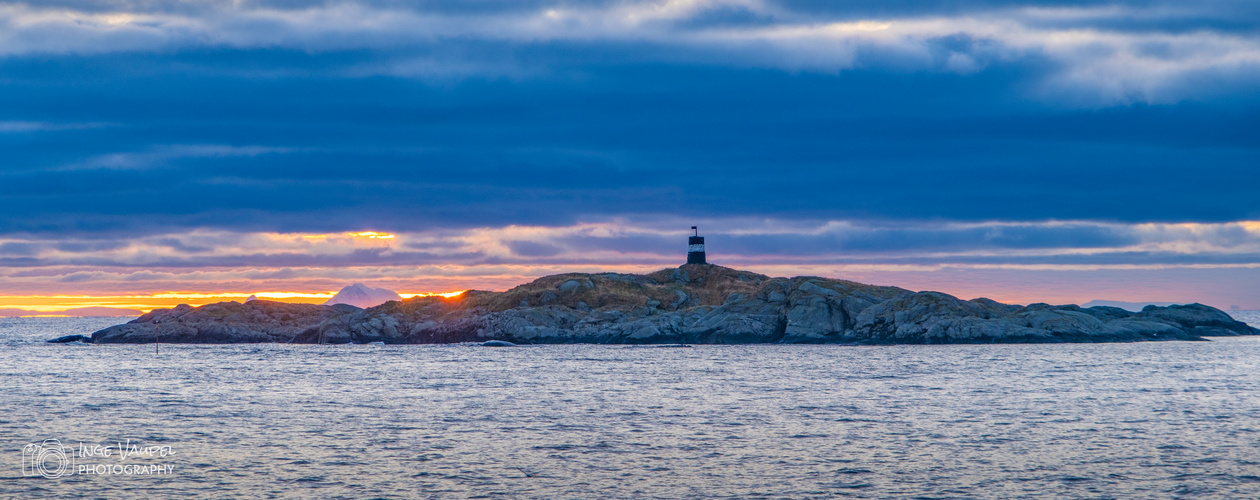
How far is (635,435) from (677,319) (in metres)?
112

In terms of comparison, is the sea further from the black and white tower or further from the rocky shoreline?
the black and white tower

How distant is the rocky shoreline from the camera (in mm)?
138750

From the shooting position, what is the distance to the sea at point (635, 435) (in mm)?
28594

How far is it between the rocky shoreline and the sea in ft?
194

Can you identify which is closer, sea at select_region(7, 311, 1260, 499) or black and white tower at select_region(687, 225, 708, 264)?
sea at select_region(7, 311, 1260, 499)

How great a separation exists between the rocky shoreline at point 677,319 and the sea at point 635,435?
59.3 m

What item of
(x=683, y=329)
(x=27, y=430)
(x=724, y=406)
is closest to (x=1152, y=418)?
(x=724, y=406)

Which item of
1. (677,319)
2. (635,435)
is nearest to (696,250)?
(677,319)

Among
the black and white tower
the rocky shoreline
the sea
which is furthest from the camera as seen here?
the black and white tower

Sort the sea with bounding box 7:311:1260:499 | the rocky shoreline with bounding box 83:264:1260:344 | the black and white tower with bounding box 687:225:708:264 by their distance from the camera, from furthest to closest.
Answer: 1. the black and white tower with bounding box 687:225:708:264
2. the rocky shoreline with bounding box 83:264:1260:344
3. the sea with bounding box 7:311:1260:499

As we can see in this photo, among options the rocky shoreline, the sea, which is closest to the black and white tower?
the rocky shoreline

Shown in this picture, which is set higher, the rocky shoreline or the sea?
the rocky shoreline

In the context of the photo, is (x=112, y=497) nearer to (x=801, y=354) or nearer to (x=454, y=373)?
(x=454, y=373)

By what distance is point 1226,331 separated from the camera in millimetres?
167250
